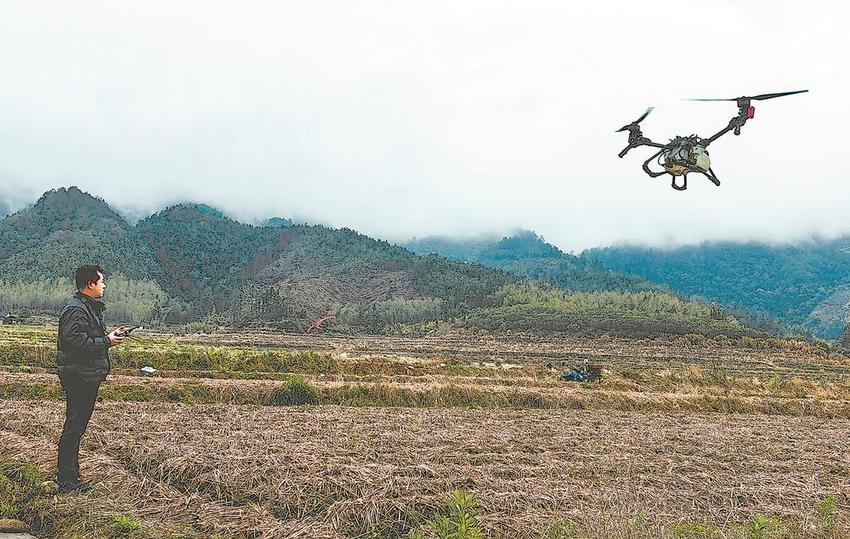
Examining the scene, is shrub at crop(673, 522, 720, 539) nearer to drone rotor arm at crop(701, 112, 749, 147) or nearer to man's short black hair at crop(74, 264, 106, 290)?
drone rotor arm at crop(701, 112, 749, 147)

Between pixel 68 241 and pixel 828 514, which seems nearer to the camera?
pixel 828 514

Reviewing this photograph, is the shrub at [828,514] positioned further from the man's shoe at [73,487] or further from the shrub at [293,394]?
the shrub at [293,394]

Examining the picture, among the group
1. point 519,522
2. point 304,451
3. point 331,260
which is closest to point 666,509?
point 519,522

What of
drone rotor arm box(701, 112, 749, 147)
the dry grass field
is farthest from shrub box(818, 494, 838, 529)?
drone rotor arm box(701, 112, 749, 147)

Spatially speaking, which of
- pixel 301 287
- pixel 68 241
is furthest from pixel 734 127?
pixel 68 241

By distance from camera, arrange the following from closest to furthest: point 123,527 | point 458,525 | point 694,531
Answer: point 458,525 < point 123,527 < point 694,531

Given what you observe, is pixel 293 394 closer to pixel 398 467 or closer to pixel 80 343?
pixel 398 467
